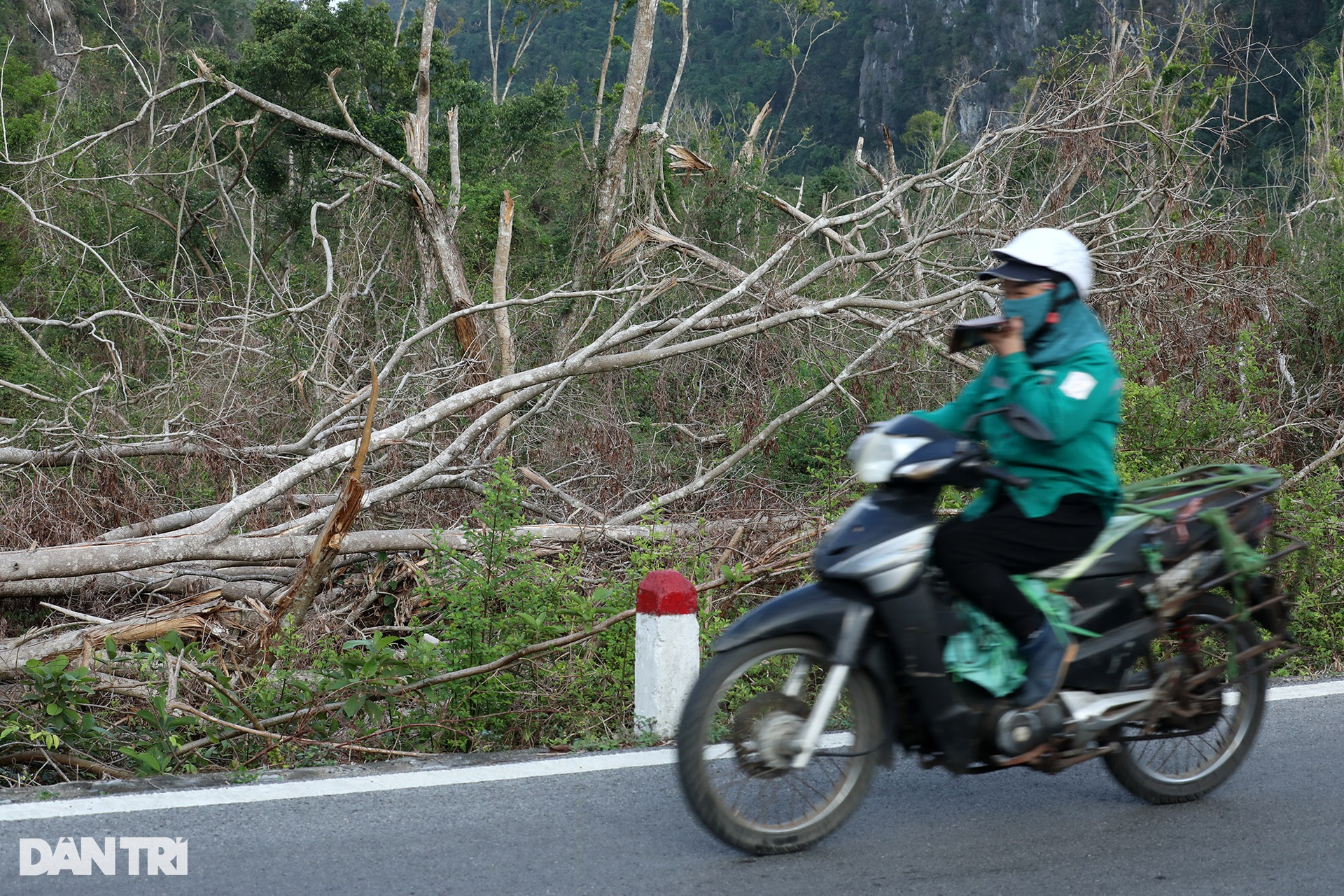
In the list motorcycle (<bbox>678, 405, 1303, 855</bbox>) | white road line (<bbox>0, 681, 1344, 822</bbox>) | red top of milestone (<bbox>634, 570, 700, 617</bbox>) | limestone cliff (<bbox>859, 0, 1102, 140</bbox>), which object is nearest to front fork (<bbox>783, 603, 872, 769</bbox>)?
motorcycle (<bbox>678, 405, 1303, 855</bbox>)

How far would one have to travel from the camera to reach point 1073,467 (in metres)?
3.34

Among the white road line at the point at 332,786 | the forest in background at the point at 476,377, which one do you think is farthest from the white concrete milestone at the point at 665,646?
the forest in background at the point at 476,377

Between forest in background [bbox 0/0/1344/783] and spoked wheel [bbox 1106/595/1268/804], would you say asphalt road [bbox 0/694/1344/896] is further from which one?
forest in background [bbox 0/0/1344/783]

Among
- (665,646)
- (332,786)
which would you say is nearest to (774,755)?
(665,646)

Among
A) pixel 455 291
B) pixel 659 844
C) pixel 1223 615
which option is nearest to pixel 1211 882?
pixel 1223 615

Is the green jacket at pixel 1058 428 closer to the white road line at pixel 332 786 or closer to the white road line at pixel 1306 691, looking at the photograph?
the white road line at pixel 332 786

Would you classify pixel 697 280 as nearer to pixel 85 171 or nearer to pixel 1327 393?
pixel 1327 393

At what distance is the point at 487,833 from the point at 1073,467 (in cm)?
206

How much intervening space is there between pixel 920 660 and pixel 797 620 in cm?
36

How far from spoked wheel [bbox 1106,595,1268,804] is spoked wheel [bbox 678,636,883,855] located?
2.91 feet

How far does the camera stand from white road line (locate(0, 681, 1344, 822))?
366 cm

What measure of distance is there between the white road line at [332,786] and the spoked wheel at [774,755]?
0.35 feet

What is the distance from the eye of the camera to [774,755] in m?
3.22

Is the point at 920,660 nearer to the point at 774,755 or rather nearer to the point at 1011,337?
the point at 774,755
